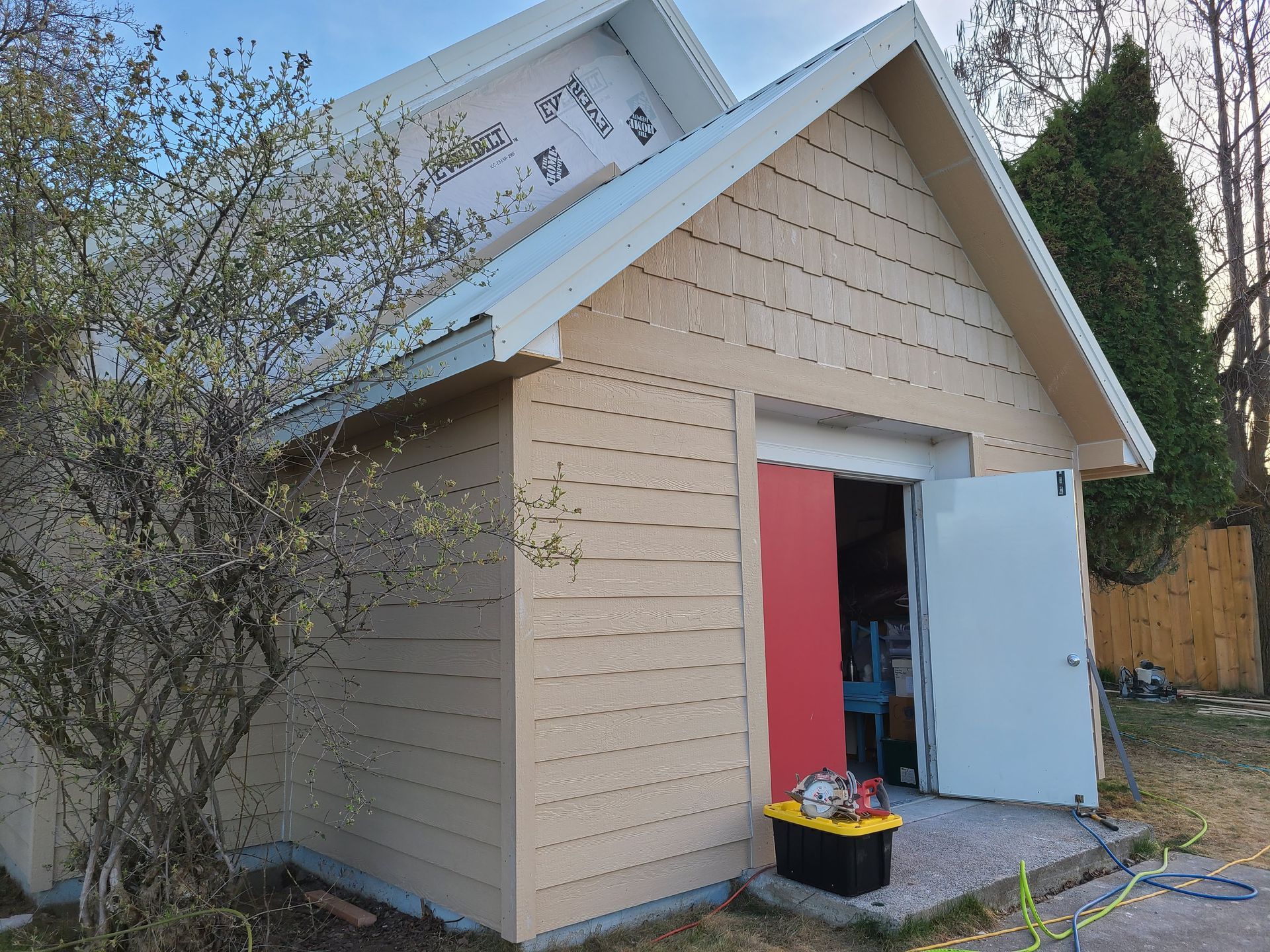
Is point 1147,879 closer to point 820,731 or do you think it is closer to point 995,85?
point 820,731

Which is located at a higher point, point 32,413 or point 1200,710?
point 32,413

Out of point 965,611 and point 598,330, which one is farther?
point 965,611

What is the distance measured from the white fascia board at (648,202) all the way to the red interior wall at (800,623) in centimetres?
172

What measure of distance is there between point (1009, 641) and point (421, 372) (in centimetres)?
410

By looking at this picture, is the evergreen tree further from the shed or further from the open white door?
the open white door

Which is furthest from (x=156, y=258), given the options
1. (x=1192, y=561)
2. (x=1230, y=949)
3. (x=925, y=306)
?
(x=1192, y=561)

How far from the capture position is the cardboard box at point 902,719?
6.56m

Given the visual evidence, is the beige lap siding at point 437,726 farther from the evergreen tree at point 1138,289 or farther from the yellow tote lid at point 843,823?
the evergreen tree at point 1138,289

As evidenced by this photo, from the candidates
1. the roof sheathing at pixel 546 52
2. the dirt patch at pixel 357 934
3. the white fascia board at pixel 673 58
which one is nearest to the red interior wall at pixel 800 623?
the dirt patch at pixel 357 934

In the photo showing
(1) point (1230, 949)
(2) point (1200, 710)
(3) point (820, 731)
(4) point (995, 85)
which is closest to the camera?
(1) point (1230, 949)

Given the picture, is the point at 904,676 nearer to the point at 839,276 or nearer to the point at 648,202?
the point at 839,276

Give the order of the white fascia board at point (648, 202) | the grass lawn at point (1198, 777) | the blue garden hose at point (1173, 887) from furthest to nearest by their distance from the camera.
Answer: the grass lawn at point (1198, 777)
the blue garden hose at point (1173, 887)
the white fascia board at point (648, 202)

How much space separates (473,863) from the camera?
3873 mm

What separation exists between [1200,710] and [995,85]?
30.1 ft
